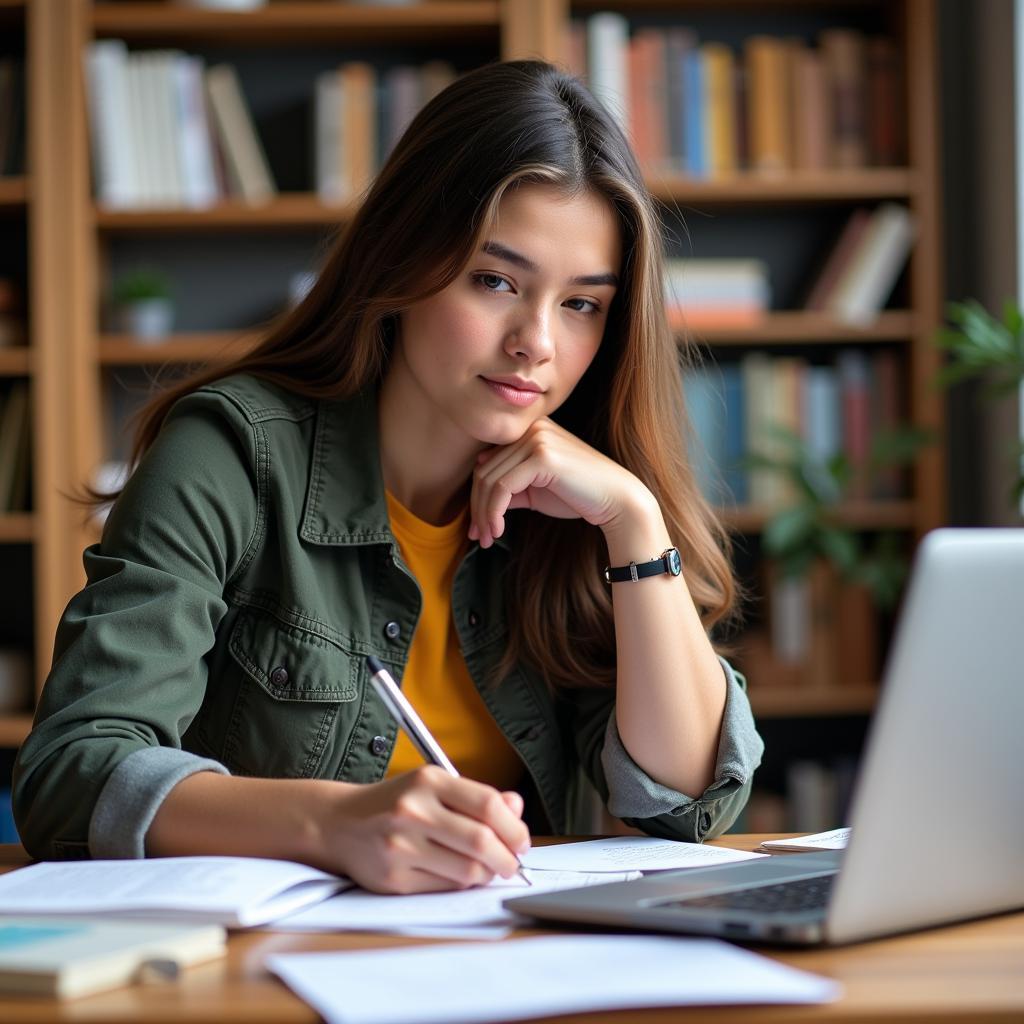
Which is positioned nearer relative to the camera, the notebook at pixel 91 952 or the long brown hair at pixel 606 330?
the notebook at pixel 91 952

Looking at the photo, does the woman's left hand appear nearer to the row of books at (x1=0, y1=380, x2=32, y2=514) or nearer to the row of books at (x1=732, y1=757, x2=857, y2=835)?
the row of books at (x1=732, y1=757, x2=857, y2=835)

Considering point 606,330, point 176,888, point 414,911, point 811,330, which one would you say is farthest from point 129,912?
point 811,330

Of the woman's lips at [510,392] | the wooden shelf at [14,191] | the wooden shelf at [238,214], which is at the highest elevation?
the wooden shelf at [14,191]

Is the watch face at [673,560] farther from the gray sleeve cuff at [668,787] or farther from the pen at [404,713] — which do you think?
the pen at [404,713]

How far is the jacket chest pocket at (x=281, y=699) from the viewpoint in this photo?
1.31 metres

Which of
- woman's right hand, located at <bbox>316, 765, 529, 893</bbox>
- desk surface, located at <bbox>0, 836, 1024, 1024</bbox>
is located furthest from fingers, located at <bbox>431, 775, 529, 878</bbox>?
desk surface, located at <bbox>0, 836, 1024, 1024</bbox>

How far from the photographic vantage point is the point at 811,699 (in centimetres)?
314

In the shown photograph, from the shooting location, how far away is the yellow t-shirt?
4.75 ft

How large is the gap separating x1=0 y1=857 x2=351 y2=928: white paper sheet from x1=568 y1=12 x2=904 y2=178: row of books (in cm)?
246

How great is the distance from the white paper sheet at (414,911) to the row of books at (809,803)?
2.32m

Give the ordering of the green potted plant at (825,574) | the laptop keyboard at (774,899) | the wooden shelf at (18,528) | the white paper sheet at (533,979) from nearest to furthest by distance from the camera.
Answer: the white paper sheet at (533,979) → the laptop keyboard at (774,899) → the green potted plant at (825,574) → the wooden shelf at (18,528)

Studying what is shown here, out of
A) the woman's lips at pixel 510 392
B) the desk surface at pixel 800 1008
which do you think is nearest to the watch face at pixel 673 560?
the woman's lips at pixel 510 392

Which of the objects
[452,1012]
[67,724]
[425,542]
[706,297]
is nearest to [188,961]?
[452,1012]

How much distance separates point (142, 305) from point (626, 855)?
2407 millimetres
